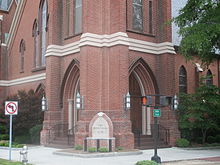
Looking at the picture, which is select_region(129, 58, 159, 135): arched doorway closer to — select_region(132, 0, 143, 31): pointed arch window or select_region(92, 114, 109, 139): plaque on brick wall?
select_region(132, 0, 143, 31): pointed arch window

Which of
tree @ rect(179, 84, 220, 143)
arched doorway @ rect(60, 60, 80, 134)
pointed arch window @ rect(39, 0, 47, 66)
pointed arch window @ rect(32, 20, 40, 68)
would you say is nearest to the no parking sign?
arched doorway @ rect(60, 60, 80, 134)

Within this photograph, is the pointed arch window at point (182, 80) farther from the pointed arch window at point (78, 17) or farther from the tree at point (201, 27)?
the pointed arch window at point (78, 17)

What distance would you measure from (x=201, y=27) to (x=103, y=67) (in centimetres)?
603

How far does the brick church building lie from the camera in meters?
21.1

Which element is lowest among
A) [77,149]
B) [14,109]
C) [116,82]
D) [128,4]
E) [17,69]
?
[77,149]

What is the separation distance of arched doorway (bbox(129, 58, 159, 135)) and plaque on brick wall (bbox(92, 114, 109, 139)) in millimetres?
4521

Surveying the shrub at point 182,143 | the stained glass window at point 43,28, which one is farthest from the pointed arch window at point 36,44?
the shrub at point 182,143

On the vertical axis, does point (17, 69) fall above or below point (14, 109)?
above

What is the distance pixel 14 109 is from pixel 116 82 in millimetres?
6712

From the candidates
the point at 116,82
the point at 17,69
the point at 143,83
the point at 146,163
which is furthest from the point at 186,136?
the point at 17,69

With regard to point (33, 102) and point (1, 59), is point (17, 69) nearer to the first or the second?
point (1, 59)

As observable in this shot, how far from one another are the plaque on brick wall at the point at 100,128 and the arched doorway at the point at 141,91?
4521mm

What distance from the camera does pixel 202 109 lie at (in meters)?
22.6

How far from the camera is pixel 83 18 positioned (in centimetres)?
2183
